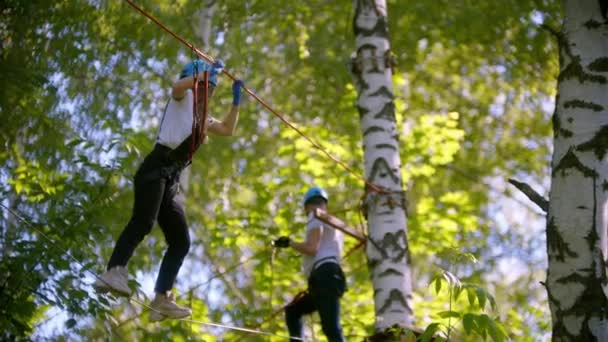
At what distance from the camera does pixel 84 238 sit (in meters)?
5.00

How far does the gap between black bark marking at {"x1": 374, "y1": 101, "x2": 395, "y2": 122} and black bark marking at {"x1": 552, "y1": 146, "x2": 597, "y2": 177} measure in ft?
8.40

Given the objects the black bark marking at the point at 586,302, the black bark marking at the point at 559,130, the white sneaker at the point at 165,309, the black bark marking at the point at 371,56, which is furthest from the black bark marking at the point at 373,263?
the black bark marking at the point at 586,302

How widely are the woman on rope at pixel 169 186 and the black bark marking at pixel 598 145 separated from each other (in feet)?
5.74

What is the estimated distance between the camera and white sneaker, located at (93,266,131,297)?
149 inches

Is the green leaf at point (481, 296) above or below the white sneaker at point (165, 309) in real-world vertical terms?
below

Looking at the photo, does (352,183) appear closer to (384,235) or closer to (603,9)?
(384,235)

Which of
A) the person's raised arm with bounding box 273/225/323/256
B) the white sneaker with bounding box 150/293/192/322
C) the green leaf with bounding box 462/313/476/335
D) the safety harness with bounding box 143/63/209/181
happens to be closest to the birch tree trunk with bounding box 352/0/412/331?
the person's raised arm with bounding box 273/225/323/256

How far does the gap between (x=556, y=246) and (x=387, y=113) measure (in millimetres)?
2777

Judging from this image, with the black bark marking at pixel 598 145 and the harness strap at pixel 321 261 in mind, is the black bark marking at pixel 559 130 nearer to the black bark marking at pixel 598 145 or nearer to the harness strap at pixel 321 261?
the black bark marking at pixel 598 145

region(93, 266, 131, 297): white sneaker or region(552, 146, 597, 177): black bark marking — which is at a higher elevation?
region(552, 146, 597, 177): black bark marking

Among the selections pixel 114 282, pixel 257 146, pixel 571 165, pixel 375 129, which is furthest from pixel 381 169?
pixel 257 146

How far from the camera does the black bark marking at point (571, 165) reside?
10.1 ft

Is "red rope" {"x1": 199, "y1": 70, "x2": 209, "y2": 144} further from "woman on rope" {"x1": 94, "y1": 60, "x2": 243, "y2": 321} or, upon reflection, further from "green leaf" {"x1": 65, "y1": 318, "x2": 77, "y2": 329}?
"green leaf" {"x1": 65, "y1": 318, "x2": 77, "y2": 329}

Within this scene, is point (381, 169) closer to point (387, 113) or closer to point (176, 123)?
point (387, 113)
